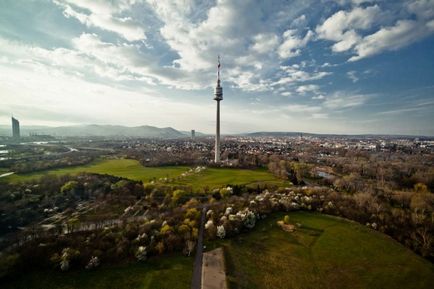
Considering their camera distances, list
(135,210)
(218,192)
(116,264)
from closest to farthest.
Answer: (116,264) → (135,210) → (218,192)

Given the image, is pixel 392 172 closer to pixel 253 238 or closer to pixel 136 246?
pixel 253 238

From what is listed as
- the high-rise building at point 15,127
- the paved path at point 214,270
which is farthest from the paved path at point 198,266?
the high-rise building at point 15,127

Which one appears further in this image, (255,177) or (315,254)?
(255,177)

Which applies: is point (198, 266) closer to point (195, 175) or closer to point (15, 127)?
point (195, 175)

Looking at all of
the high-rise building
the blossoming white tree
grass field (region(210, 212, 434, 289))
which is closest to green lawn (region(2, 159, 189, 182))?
the blossoming white tree

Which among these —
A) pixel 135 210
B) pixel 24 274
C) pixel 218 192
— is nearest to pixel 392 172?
pixel 218 192

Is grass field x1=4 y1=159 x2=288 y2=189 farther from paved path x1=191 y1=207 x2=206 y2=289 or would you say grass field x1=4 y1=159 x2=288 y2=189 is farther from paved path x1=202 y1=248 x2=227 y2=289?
paved path x1=202 y1=248 x2=227 y2=289
